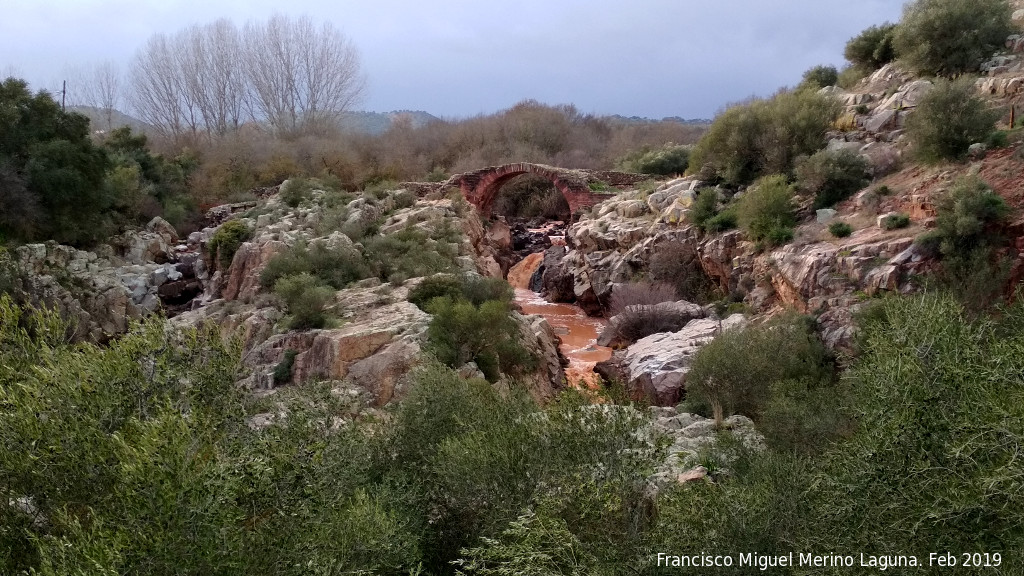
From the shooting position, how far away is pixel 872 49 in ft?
74.0

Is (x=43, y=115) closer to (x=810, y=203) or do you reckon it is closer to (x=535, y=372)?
(x=535, y=372)

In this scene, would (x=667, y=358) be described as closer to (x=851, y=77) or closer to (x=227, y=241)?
(x=227, y=241)

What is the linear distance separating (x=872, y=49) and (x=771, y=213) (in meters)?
10.7

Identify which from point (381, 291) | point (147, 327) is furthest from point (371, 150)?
point (147, 327)

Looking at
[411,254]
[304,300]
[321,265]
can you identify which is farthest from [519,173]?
[304,300]

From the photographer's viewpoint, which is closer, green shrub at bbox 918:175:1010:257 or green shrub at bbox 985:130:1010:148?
green shrub at bbox 918:175:1010:257

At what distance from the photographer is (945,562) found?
3.27 metres

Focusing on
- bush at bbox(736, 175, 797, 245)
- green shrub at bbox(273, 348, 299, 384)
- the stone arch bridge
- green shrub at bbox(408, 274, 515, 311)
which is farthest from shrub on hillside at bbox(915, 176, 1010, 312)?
the stone arch bridge

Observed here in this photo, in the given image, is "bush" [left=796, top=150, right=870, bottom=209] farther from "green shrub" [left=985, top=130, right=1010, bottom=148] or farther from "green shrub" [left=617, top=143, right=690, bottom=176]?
"green shrub" [left=617, top=143, right=690, bottom=176]

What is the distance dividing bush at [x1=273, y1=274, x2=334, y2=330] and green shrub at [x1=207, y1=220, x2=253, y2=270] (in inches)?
223

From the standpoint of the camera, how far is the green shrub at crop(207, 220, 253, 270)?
62.4ft

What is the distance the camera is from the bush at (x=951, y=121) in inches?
566

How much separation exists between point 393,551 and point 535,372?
843cm

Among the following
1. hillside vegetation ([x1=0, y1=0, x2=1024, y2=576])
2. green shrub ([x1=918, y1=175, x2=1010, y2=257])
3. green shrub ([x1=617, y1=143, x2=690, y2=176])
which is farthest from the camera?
green shrub ([x1=617, y1=143, x2=690, y2=176])
